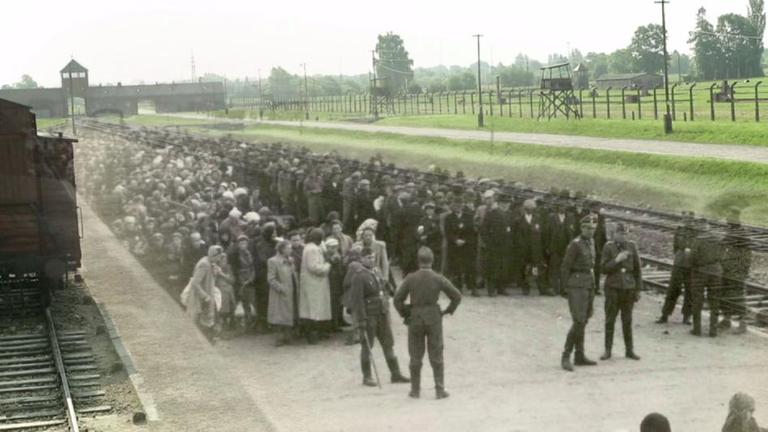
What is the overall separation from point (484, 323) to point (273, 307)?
2.99 m

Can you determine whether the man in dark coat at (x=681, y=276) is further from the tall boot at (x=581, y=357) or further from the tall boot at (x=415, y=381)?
the tall boot at (x=415, y=381)

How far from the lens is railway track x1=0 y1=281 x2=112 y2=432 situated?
11500 millimetres

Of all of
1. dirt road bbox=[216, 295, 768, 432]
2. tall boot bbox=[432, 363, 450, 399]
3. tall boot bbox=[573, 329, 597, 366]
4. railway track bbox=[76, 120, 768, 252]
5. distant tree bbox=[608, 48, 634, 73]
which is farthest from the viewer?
distant tree bbox=[608, 48, 634, 73]

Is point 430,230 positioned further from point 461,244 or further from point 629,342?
point 629,342

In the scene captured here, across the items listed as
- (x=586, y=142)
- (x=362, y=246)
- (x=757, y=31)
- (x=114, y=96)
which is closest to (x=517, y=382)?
(x=362, y=246)

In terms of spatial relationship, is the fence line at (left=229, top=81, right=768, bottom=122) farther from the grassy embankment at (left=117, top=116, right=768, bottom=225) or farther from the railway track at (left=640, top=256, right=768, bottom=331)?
the railway track at (left=640, top=256, right=768, bottom=331)

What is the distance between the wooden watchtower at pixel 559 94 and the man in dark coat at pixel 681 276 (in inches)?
1074

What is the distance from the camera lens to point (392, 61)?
28766 millimetres

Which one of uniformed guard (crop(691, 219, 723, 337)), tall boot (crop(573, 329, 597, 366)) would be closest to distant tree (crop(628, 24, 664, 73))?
uniformed guard (crop(691, 219, 723, 337))

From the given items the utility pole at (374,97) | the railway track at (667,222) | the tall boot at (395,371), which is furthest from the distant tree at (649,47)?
the tall boot at (395,371)

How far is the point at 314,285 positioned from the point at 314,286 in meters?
0.01

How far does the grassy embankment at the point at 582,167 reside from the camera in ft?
84.5

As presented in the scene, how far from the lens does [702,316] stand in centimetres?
1467

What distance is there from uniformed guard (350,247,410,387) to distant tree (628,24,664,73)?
73.5 ft
